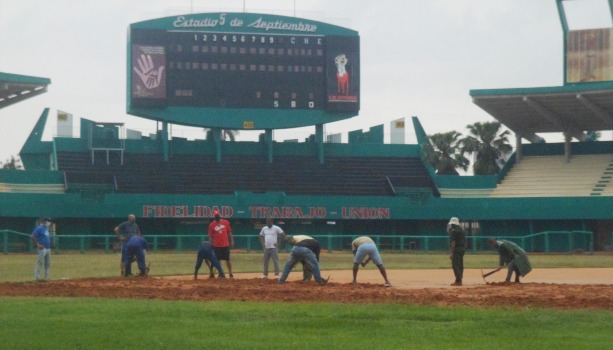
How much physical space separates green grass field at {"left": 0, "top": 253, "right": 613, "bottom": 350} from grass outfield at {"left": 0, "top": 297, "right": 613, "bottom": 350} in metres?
0.01

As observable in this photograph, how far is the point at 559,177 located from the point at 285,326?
52.8 m

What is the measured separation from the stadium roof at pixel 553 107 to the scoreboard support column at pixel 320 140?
9357 millimetres

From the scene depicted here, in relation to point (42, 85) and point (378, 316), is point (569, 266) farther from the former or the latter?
point (42, 85)

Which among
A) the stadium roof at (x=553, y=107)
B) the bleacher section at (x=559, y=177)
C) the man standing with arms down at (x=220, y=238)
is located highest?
the stadium roof at (x=553, y=107)

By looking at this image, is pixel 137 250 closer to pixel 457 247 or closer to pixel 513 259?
pixel 457 247

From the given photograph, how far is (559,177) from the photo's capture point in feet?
220

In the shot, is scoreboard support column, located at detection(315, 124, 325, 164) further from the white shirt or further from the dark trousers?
the dark trousers

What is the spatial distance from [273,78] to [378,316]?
156 feet

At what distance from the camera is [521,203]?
2505 inches

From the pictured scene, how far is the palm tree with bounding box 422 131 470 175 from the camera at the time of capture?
7575cm

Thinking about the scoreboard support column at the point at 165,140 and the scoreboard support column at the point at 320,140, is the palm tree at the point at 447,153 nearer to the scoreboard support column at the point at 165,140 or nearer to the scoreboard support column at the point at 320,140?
the scoreboard support column at the point at 320,140

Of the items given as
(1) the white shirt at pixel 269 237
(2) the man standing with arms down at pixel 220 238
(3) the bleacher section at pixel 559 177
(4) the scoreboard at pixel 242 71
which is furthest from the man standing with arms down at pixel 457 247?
(4) the scoreboard at pixel 242 71

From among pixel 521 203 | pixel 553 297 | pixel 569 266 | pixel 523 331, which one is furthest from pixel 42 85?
pixel 523 331

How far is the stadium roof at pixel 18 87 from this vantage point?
6044 cm
